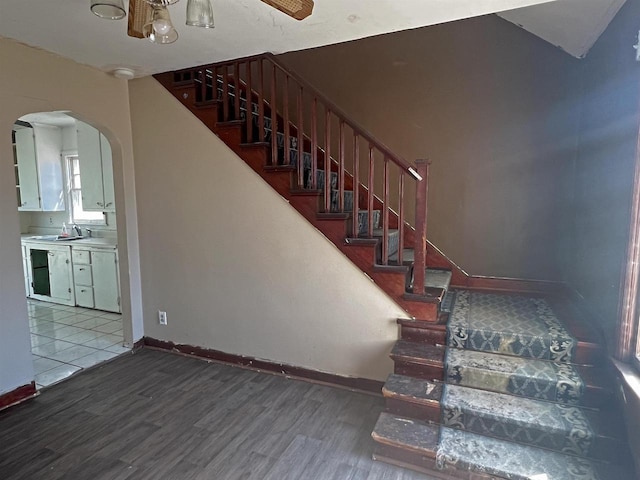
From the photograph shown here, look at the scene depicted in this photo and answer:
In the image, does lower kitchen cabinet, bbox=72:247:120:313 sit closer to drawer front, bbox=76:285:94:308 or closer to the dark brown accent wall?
drawer front, bbox=76:285:94:308

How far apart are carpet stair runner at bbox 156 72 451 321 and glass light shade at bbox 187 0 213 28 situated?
4.57 ft

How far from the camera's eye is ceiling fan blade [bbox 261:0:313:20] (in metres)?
1.40

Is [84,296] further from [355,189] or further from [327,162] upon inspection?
[355,189]

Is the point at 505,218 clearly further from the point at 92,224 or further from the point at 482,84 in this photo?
the point at 92,224

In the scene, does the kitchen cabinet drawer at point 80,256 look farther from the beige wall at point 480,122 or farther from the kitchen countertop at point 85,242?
the beige wall at point 480,122

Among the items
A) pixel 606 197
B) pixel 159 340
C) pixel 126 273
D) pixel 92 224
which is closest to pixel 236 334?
pixel 159 340

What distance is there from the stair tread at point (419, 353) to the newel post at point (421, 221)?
370mm

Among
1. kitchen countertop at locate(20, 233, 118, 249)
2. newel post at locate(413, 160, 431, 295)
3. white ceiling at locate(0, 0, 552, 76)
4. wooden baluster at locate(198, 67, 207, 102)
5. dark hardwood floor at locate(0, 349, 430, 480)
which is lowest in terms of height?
dark hardwood floor at locate(0, 349, 430, 480)

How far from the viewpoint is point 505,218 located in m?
3.26

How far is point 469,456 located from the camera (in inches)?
73.6

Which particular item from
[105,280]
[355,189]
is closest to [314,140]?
[355,189]

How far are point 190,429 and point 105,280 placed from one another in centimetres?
304

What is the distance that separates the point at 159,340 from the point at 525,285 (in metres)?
3.53

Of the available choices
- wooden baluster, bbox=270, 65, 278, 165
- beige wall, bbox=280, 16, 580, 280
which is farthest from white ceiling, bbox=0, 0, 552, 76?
beige wall, bbox=280, 16, 580, 280
